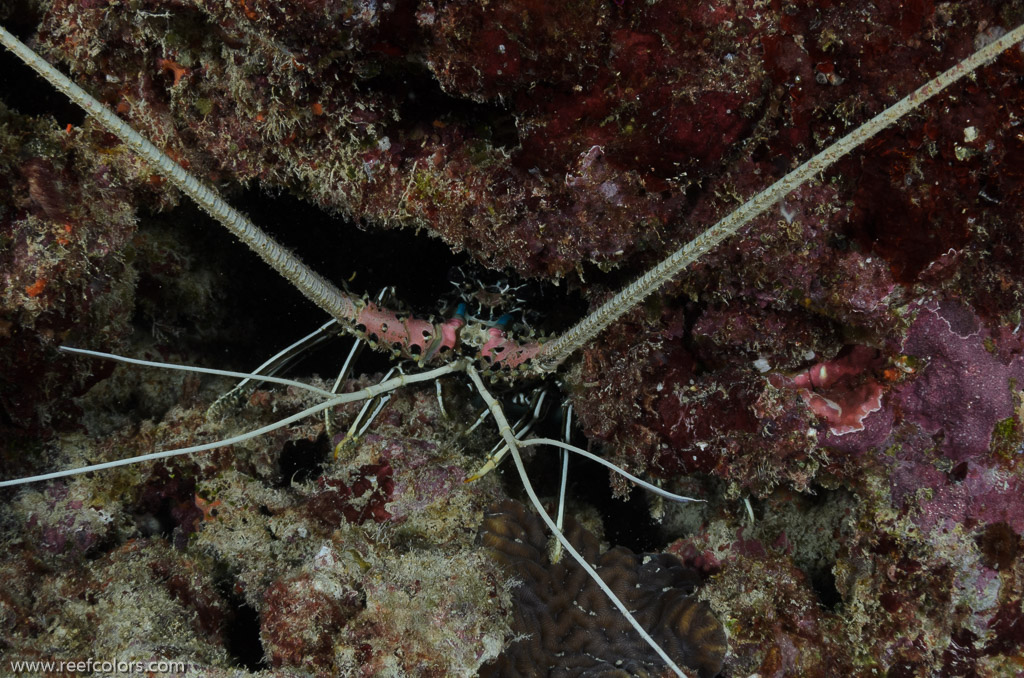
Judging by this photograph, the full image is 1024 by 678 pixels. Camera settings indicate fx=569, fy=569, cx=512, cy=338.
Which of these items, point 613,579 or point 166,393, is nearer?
point 613,579

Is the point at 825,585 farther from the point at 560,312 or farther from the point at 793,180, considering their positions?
the point at 793,180

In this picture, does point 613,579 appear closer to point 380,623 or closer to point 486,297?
point 380,623

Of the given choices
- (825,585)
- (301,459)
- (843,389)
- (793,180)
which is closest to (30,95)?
(301,459)

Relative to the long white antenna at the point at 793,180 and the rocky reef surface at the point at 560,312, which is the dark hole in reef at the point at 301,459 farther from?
the long white antenna at the point at 793,180

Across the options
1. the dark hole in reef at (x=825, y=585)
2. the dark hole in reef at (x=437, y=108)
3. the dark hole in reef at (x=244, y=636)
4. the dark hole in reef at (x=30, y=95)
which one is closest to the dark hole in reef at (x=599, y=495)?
the dark hole in reef at (x=825, y=585)

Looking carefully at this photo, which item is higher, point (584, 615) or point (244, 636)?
point (584, 615)

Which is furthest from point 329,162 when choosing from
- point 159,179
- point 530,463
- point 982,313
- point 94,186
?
point 982,313
